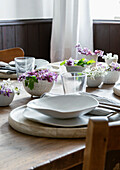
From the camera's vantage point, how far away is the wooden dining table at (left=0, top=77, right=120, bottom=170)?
774 mm

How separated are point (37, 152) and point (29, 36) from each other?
3.49m

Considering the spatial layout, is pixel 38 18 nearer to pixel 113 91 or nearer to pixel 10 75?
pixel 10 75

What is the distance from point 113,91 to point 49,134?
64 centimetres

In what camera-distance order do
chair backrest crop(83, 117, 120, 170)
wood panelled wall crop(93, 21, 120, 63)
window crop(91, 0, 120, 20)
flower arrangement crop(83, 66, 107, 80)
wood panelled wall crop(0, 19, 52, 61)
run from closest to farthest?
chair backrest crop(83, 117, 120, 170), flower arrangement crop(83, 66, 107, 80), wood panelled wall crop(0, 19, 52, 61), wood panelled wall crop(93, 21, 120, 63), window crop(91, 0, 120, 20)

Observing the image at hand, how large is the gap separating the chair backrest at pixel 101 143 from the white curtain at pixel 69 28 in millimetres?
3577

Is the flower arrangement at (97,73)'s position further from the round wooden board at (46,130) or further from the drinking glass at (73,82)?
the round wooden board at (46,130)

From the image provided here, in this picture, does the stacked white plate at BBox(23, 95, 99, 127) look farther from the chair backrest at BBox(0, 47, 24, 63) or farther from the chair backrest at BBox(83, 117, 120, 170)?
the chair backrest at BBox(0, 47, 24, 63)

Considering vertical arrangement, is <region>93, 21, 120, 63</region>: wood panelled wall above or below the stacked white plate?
above

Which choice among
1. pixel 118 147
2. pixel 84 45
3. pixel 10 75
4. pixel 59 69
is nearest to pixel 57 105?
pixel 118 147

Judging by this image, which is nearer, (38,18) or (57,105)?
(57,105)

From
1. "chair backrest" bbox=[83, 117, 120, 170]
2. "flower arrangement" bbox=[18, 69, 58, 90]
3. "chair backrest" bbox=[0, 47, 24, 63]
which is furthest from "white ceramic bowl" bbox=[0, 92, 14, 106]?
"chair backrest" bbox=[0, 47, 24, 63]

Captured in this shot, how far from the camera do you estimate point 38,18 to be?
4.32 meters

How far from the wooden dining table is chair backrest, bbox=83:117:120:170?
0.65 feet

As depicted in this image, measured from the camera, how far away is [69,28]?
4.26 meters
